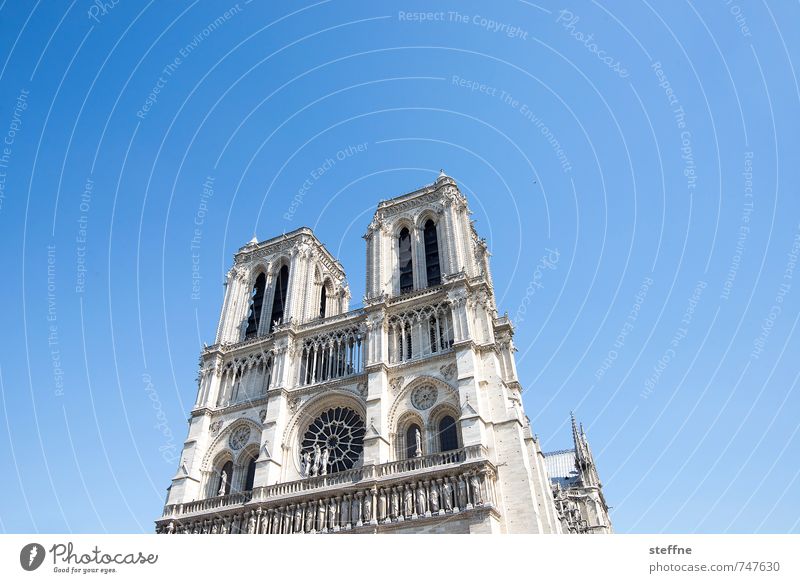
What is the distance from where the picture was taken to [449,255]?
33.7m

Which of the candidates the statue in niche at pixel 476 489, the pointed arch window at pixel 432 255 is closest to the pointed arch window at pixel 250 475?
the statue in niche at pixel 476 489

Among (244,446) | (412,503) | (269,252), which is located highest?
(269,252)

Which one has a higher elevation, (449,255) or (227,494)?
(449,255)

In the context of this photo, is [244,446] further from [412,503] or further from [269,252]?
[269,252]

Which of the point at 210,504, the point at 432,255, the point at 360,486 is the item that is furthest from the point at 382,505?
the point at 432,255

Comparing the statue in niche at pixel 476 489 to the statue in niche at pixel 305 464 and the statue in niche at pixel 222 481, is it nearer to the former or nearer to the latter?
the statue in niche at pixel 305 464

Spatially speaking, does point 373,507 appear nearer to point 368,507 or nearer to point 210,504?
point 368,507

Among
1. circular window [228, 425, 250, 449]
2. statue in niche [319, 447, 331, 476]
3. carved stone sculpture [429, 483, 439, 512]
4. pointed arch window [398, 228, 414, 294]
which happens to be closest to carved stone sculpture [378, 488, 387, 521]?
carved stone sculpture [429, 483, 439, 512]

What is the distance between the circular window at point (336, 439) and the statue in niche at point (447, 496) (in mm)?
6386

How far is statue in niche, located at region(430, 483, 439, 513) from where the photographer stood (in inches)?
944

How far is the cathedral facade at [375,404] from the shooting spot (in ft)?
82.1
